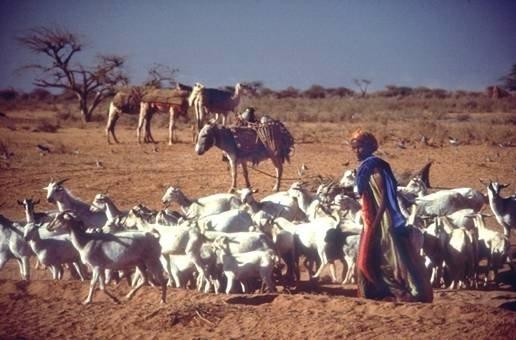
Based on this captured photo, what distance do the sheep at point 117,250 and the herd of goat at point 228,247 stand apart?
0.01 metres

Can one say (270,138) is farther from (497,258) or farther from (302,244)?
(497,258)

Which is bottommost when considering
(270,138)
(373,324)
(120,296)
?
(120,296)

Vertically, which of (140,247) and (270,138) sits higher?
(270,138)

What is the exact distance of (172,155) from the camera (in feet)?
77.2

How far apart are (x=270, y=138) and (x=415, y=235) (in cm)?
835

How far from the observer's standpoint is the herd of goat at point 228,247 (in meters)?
9.60

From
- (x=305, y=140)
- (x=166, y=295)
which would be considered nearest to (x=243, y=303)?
(x=166, y=295)

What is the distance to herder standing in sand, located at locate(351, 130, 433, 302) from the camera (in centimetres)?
766

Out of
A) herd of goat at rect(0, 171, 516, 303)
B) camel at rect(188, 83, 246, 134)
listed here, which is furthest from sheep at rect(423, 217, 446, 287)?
camel at rect(188, 83, 246, 134)

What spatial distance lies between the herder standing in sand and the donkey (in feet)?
30.9

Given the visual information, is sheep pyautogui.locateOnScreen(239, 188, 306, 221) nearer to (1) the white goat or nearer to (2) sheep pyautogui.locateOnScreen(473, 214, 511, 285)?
→ (1) the white goat

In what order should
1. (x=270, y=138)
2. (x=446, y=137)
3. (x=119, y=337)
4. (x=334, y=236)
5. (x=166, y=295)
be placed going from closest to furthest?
(x=119, y=337), (x=166, y=295), (x=334, y=236), (x=270, y=138), (x=446, y=137)

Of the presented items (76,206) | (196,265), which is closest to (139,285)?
(196,265)

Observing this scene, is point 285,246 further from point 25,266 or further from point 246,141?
point 246,141
